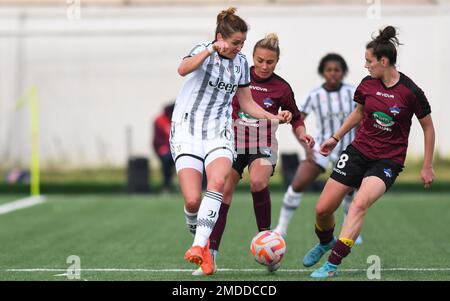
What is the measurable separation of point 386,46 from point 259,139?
163cm

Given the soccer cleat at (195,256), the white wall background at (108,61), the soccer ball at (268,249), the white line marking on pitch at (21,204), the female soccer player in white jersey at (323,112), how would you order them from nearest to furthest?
the soccer cleat at (195,256) < the soccer ball at (268,249) < the female soccer player in white jersey at (323,112) < the white line marking on pitch at (21,204) < the white wall background at (108,61)

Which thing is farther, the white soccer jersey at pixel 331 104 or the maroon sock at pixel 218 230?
the white soccer jersey at pixel 331 104

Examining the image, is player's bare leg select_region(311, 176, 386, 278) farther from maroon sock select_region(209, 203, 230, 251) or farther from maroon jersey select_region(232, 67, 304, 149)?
maroon jersey select_region(232, 67, 304, 149)

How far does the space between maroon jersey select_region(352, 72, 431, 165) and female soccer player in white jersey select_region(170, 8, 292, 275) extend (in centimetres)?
70

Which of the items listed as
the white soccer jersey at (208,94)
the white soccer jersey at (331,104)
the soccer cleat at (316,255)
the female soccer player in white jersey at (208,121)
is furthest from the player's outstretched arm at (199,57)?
the white soccer jersey at (331,104)

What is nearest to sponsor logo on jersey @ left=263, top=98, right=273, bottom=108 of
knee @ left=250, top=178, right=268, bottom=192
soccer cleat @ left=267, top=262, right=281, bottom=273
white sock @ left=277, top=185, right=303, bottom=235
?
knee @ left=250, top=178, right=268, bottom=192

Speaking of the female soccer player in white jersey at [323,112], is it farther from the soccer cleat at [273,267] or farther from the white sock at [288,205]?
the soccer cleat at [273,267]

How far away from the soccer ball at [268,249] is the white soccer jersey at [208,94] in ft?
3.61

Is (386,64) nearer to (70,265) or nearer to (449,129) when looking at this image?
(70,265)

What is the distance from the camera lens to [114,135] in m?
24.1

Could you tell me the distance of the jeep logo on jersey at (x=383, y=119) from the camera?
8.95m

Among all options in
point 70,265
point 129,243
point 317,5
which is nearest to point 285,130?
point 317,5

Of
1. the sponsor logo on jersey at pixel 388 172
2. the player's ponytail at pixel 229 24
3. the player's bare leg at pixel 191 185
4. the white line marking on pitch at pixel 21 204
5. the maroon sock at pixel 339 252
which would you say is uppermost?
Result: the player's ponytail at pixel 229 24

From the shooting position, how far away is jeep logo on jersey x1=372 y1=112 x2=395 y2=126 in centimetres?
895
